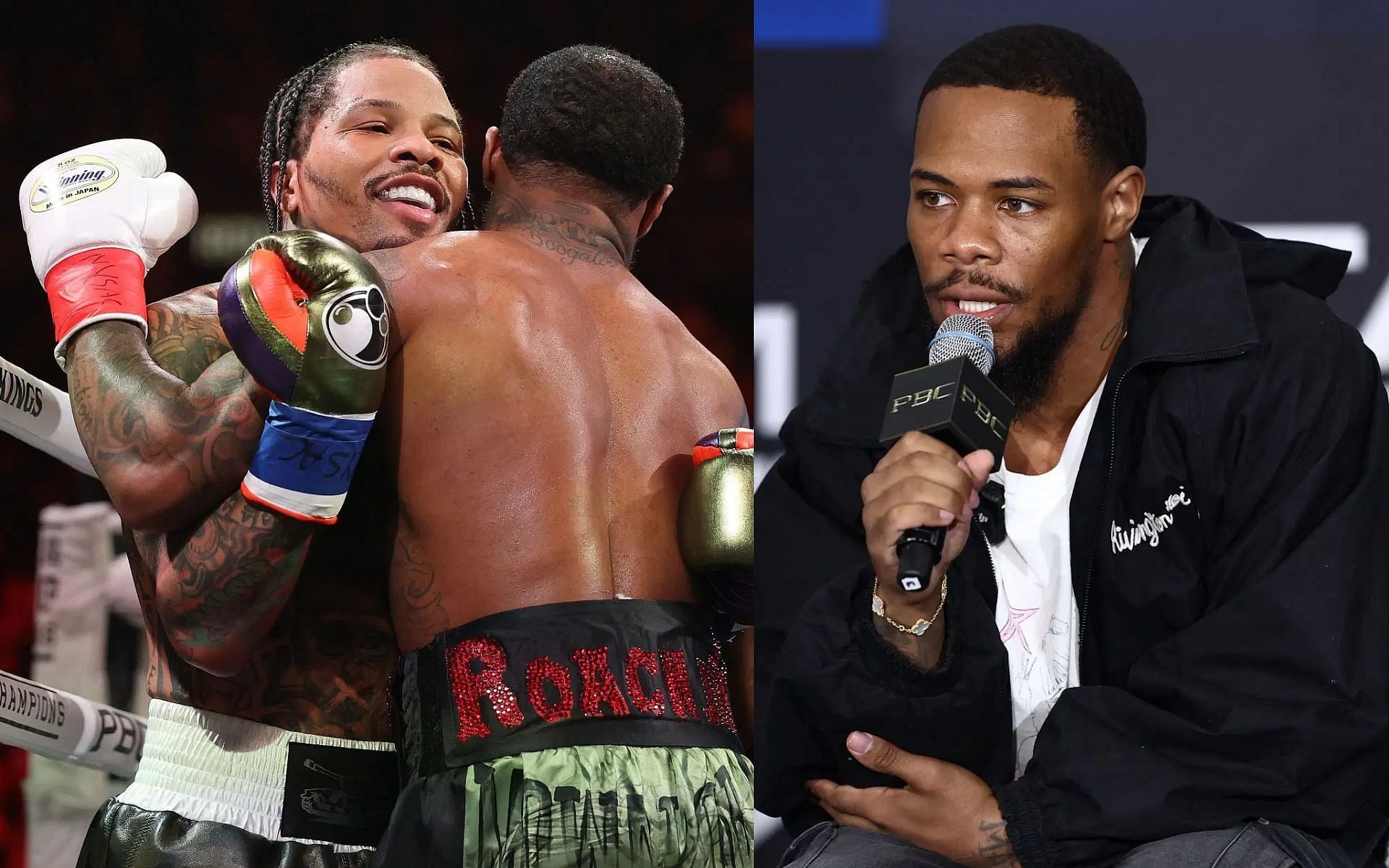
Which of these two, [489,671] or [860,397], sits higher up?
[860,397]

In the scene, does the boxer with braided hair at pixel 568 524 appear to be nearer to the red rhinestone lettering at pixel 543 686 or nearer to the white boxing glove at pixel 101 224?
the red rhinestone lettering at pixel 543 686

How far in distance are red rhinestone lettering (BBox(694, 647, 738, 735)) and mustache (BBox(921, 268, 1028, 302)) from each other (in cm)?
60

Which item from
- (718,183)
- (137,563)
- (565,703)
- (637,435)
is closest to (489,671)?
(565,703)

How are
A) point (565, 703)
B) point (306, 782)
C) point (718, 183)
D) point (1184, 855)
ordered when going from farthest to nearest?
point (718, 183)
point (306, 782)
point (565, 703)
point (1184, 855)

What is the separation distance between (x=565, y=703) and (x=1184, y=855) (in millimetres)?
777

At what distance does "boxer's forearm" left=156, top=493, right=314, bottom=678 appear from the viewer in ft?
6.65

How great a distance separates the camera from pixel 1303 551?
6.36 feet

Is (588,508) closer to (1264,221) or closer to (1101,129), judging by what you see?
(1101,129)

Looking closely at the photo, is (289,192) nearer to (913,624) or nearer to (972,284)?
(972,284)

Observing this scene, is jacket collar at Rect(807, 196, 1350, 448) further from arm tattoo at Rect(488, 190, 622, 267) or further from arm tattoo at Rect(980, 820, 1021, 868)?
arm tattoo at Rect(980, 820, 1021, 868)

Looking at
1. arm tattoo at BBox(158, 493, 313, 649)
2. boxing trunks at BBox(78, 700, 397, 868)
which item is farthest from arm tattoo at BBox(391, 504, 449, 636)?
boxing trunks at BBox(78, 700, 397, 868)

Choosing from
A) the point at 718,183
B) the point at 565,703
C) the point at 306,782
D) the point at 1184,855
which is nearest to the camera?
the point at 1184,855

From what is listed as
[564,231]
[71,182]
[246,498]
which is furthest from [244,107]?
[246,498]

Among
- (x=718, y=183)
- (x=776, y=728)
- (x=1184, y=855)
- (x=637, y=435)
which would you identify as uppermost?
(x=718, y=183)
